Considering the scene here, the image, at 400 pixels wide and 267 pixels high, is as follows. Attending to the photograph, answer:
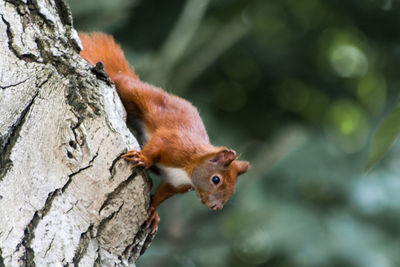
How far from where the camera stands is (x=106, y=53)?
262cm

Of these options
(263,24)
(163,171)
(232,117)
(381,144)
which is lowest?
(381,144)

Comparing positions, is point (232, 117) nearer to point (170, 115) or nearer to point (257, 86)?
point (257, 86)

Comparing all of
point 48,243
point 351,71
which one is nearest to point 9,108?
point 48,243

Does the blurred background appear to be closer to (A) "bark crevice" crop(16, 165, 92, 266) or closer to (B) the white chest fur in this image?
(B) the white chest fur

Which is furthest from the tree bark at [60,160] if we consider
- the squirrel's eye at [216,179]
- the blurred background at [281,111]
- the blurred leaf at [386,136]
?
the blurred background at [281,111]

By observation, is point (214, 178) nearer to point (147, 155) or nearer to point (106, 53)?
point (147, 155)

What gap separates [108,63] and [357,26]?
311 centimetres

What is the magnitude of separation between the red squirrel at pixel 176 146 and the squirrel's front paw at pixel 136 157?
13.6 inches

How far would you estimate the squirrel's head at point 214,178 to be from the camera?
247 centimetres

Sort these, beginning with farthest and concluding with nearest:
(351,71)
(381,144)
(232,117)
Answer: (351,71), (232,117), (381,144)

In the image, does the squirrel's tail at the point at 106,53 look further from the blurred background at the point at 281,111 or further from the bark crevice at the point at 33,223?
the blurred background at the point at 281,111

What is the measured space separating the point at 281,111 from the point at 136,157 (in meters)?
3.65

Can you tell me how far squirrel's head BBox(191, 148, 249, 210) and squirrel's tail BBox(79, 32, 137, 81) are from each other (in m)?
0.50

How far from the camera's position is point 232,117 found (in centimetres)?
527
